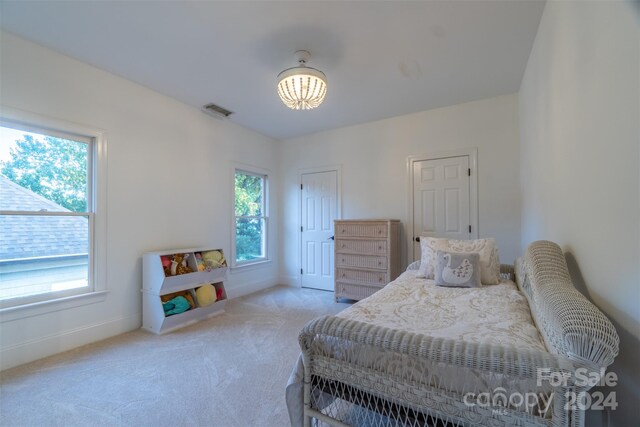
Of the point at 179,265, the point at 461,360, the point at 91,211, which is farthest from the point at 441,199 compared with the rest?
the point at 91,211

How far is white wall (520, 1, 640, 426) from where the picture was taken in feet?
2.86

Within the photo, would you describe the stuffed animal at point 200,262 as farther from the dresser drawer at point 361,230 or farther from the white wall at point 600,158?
the white wall at point 600,158

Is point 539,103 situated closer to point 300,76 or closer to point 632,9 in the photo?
point 632,9

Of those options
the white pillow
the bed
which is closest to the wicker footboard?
the bed

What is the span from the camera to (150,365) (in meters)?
2.15

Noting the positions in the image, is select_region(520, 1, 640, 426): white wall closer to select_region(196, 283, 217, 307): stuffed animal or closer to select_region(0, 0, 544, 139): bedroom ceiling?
select_region(0, 0, 544, 139): bedroom ceiling

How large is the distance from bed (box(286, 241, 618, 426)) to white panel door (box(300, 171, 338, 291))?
280cm

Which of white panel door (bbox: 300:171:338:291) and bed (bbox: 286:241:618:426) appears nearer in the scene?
bed (bbox: 286:241:618:426)

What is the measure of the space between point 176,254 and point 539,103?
3.71 metres

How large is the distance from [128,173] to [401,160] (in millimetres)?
3343

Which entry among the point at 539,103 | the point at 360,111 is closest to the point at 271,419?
the point at 539,103

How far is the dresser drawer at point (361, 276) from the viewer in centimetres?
355

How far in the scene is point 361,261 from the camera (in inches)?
146

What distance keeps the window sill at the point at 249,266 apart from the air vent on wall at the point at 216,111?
2.14 meters
